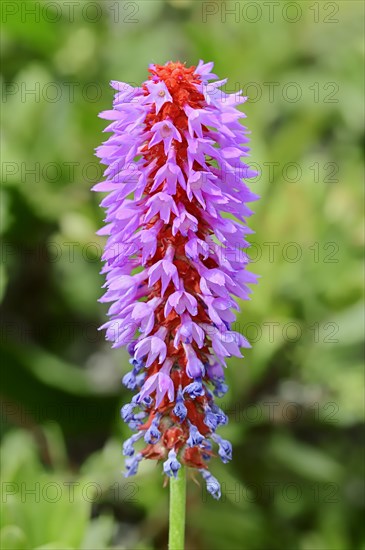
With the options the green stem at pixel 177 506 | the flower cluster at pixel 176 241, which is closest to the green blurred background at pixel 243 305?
the green stem at pixel 177 506

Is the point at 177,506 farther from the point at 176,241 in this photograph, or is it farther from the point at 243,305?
the point at 243,305

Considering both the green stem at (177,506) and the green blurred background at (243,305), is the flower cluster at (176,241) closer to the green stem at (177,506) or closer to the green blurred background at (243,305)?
the green stem at (177,506)

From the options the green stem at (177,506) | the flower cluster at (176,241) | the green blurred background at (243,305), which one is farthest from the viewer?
the green blurred background at (243,305)

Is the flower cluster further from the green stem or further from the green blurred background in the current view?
the green blurred background

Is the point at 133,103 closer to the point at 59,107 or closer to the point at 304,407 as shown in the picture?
the point at 304,407

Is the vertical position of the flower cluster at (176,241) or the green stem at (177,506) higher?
the flower cluster at (176,241)

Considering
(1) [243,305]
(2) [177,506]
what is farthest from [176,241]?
(1) [243,305]
